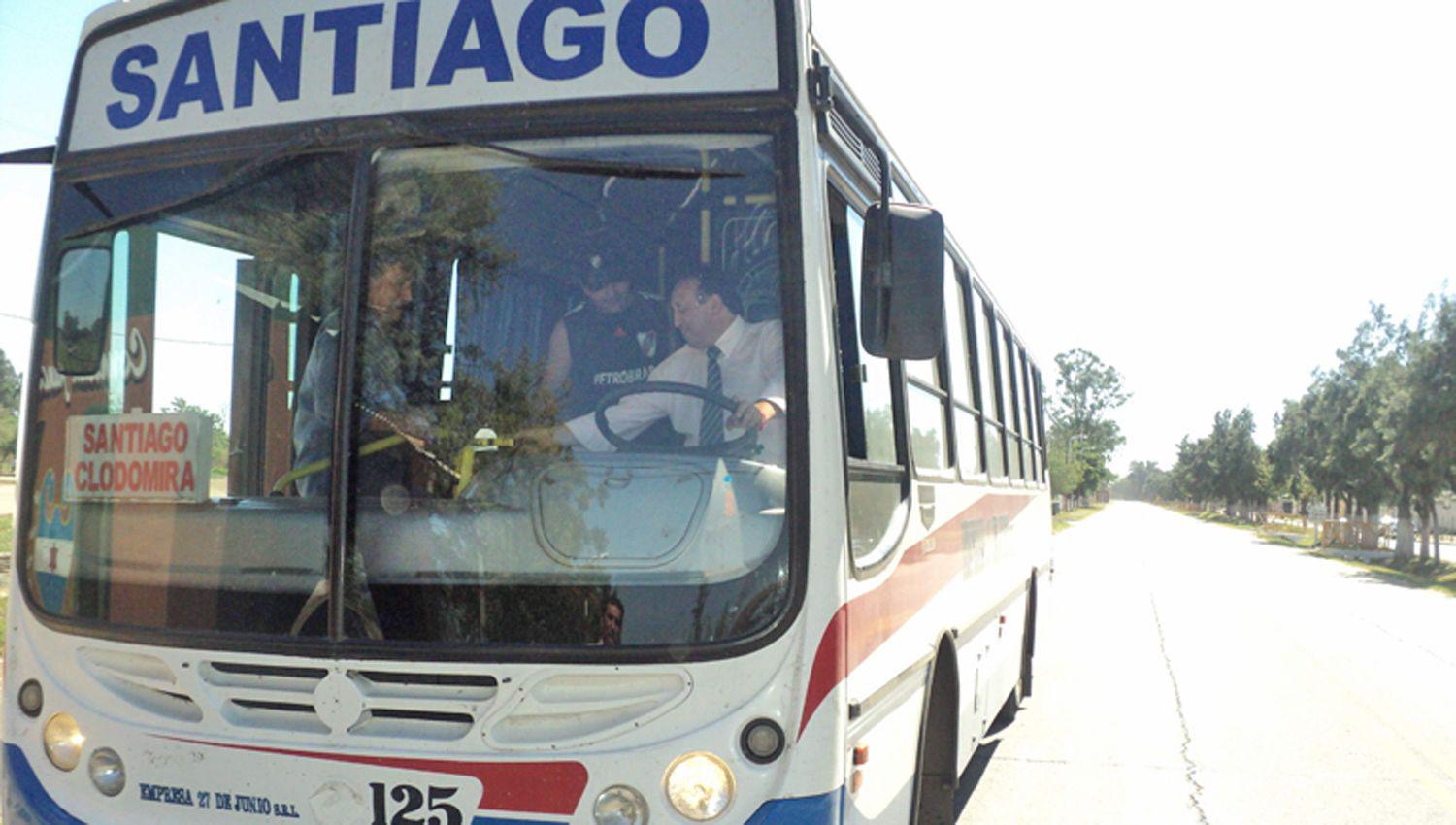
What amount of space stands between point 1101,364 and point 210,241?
122 metres

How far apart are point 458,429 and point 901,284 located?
1.20 meters

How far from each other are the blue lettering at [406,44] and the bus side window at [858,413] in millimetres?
1176

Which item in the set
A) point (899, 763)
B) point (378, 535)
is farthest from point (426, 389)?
point (899, 763)

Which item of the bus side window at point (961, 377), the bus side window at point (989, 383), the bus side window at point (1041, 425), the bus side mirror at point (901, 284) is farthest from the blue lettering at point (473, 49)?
the bus side window at point (1041, 425)

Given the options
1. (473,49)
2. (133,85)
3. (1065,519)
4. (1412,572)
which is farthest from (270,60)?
(1065,519)

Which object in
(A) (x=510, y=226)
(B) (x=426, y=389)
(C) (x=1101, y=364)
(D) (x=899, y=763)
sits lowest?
(D) (x=899, y=763)

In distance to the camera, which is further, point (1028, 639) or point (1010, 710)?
point (1010, 710)

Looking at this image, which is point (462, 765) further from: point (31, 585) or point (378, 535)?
point (31, 585)

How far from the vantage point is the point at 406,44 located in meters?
3.39

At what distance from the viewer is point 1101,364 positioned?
11969 centimetres

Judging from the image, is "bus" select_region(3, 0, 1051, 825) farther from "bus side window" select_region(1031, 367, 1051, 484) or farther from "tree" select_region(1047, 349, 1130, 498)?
"tree" select_region(1047, 349, 1130, 498)

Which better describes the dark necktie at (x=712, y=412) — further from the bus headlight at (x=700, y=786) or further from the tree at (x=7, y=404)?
the tree at (x=7, y=404)

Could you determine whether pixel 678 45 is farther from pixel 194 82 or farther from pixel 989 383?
pixel 989 383

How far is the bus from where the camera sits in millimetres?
3025
